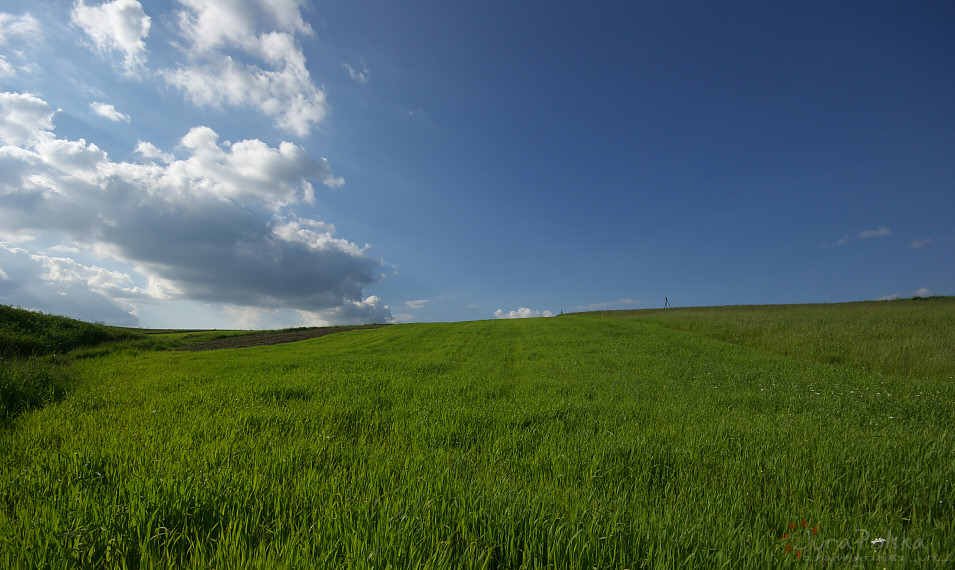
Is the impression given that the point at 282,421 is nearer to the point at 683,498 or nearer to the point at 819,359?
the point at 683,498

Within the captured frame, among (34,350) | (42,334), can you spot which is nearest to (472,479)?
(34,350)

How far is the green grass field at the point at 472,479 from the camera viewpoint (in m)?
2.26

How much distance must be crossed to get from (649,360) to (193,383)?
47.5ft

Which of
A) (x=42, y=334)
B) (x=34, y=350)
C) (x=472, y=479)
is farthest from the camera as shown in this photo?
(x=42, y=334)

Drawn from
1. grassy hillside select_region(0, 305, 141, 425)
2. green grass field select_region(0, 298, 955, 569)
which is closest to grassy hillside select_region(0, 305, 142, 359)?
grassy hillside select_region(0, 305, 141, 425)

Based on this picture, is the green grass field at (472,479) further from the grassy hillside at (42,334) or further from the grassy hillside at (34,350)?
the grassy hillside at (42,334)

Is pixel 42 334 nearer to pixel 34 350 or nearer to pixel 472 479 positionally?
pixel 34 350

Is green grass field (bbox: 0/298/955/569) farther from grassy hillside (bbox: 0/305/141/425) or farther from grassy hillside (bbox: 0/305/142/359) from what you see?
grassy hillside (bbox: 0/305/142/359)

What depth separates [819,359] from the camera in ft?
53.1

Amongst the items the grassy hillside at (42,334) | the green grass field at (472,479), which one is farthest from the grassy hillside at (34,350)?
the green grass field at (472,479)

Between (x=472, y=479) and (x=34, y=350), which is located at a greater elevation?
(x=472, y=479)

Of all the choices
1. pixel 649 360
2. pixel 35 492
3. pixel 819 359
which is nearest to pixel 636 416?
pixel 35 492

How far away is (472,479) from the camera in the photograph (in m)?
3.39

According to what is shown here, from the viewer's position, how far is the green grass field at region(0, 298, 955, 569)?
2260 mm
